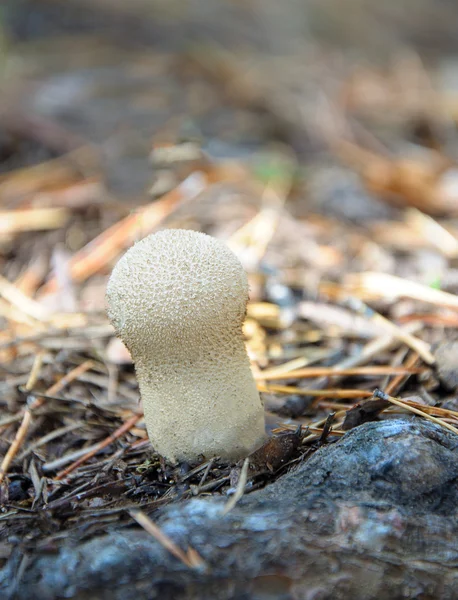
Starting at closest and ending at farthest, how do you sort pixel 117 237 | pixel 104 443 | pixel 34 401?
pixel 104 443, pixel 34 401, pixel 117 237

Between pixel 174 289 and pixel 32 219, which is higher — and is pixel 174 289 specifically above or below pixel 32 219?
above

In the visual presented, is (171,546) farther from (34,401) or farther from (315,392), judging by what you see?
(34,401)

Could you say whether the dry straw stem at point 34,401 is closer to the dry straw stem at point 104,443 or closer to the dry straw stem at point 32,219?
the dry straw stem at point 104,443

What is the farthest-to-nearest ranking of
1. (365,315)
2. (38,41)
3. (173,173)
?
(38,41)
(173,173)
(365,315)

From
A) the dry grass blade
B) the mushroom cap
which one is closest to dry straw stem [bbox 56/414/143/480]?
the mushroom cap

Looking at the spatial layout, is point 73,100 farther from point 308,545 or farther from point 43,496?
point 308,545

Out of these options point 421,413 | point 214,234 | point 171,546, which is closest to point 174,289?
point 171,546

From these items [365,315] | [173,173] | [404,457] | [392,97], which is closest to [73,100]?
[173,173]
